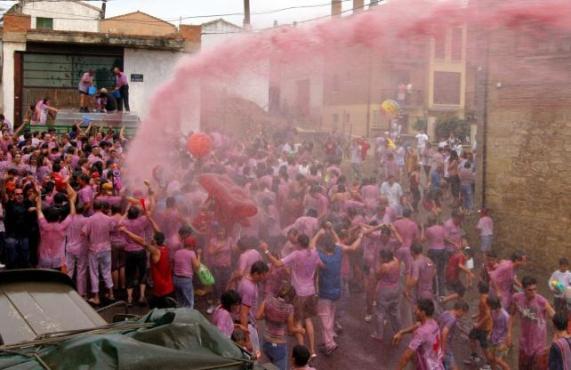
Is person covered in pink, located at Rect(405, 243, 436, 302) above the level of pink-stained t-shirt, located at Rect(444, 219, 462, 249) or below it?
below

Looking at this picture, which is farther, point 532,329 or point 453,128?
point 453,128

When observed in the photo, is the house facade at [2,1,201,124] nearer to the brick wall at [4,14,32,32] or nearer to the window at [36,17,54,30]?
the brick wall at [4,14,32,32]

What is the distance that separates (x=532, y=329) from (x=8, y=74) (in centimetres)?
2200

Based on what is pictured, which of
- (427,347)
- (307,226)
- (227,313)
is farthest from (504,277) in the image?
(227,313)

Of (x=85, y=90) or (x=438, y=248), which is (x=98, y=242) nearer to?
(x=438, y=248)

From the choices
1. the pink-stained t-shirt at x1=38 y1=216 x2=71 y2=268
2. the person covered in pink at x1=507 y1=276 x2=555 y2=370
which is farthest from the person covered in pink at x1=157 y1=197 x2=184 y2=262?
the person covered in pink at x1=507 y1=276 x2=555 y2=370

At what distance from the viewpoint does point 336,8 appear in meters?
11.2

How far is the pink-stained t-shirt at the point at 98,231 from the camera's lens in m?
9.36

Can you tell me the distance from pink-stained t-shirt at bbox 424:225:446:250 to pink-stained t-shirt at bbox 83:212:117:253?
16.6 ft

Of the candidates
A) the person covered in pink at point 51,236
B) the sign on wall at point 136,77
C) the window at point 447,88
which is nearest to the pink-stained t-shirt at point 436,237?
the person covered in pink at point 51,236

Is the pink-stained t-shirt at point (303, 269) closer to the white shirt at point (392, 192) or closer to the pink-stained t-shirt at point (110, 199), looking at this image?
the pink-stained t-shirt at point (110, 199)

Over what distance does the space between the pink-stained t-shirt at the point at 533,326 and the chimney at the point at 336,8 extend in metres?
5.30

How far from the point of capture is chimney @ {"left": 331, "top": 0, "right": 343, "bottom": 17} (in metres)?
10.5

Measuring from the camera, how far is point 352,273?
1177cm
